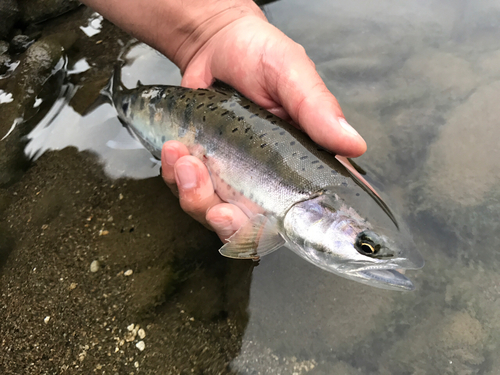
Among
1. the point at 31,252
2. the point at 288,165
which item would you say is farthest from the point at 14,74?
the point at 288,165

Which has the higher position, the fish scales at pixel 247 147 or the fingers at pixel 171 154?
the fish scales at pixel 247 147

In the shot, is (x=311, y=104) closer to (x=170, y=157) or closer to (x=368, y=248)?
(x=368, y=248)

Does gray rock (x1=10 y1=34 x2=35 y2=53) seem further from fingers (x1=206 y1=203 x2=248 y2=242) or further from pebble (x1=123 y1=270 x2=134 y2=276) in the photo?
fingers (x1=206 y1=203 x2=248 y2=242)

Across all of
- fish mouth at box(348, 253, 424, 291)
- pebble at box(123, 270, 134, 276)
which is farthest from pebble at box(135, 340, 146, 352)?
fish mouth at box(348, 253, 424, 291)

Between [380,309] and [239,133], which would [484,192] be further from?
[239,133]

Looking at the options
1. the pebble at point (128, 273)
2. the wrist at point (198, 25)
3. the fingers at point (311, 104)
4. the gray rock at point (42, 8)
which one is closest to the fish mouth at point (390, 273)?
the fingers at point (311, 104)

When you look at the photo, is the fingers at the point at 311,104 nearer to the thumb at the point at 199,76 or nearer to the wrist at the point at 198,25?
the thumb at the point at 199,76
